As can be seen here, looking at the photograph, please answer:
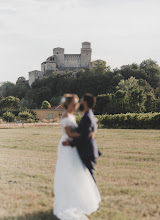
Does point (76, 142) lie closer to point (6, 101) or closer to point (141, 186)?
point (141, 186)

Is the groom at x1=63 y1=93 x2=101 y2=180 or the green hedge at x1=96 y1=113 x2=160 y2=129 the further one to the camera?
the green hedge at x1=96 y1=113 x2=160 y2=129

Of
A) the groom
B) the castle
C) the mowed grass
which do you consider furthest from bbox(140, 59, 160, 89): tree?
the groom

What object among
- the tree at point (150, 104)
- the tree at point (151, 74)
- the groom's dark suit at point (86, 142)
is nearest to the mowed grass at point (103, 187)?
the groom's dark suit at point (86, 142)

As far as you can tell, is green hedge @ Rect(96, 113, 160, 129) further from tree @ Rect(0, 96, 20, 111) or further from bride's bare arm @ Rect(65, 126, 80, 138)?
tree @ Rect(0, 96, 20, 111)

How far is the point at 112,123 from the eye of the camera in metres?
34.2

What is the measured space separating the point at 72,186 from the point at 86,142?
0.77m

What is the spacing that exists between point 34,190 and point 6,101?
245 feet

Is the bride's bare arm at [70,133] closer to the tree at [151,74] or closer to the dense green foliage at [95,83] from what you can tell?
the dense green foliage at [95,83]

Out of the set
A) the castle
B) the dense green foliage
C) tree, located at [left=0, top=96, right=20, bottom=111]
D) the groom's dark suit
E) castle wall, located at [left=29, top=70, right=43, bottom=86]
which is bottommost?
the groom's dark suit

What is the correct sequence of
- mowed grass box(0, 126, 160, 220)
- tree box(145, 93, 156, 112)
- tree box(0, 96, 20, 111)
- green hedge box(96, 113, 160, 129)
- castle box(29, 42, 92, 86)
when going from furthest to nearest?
castle box(29, 42, 92, 86)
tree box(0, 96, 20, 111)
tree box(145, 93, 156, 112)
green hedge box(96, 113, 160, 129)
mowed grass box(0, 126, 160, 220)

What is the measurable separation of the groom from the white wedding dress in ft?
0.35

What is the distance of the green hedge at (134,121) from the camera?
31781mm

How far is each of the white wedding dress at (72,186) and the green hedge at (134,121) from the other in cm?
2739

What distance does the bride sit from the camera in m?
5.03
